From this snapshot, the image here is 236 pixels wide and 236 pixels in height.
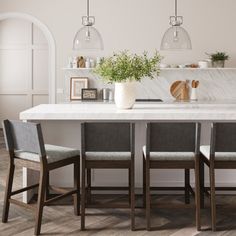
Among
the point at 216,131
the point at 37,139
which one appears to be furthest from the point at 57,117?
the point at 216,131

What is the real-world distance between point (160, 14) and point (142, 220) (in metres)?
4.29

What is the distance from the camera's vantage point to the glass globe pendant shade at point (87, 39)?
4.71 metres

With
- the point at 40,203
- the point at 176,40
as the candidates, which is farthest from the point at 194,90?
the point at 40,203

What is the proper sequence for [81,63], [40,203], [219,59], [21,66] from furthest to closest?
[21,66] → [81,63] → [219,59] → [40,203]

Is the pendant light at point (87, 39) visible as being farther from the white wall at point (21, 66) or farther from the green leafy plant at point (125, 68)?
the white wall at point (21, 66)

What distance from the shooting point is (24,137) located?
3.64 m

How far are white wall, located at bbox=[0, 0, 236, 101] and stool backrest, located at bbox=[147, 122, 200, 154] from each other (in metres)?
3.87

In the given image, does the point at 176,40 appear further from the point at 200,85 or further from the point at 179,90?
the point at 200,85

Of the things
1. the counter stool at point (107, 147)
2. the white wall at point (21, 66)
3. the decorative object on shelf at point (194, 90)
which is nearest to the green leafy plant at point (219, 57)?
the decorative object on shelf at point (194, 90)

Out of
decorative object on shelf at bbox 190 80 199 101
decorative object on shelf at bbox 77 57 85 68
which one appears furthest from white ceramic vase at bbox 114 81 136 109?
decorative object on shelf at bbox 190 80 199 101

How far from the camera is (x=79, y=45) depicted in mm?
4711

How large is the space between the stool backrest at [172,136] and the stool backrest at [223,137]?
0.43 feet

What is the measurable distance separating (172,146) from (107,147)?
1.75 ft

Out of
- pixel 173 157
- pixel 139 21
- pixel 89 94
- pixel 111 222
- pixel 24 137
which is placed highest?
pixel 139 21
